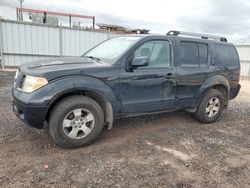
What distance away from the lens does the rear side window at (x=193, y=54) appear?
4574 mm

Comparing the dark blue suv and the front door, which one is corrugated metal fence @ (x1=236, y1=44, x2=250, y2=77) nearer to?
the dark blue suv

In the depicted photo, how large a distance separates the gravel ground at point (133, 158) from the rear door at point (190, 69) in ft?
2.25

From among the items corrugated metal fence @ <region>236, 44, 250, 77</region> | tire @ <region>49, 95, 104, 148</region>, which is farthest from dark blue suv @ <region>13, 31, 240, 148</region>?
corrugated metal fence @ <region>236, 44, 250, 77</region>

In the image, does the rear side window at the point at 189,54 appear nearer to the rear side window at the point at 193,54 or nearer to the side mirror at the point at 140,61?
the rear side window at the point at 193,54

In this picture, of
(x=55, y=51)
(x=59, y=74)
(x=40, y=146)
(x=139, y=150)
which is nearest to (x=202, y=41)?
(x=139, y=150)

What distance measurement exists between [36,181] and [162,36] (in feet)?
10.3

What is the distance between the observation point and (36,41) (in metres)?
11.8

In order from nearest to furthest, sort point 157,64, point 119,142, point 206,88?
point 119,142
point 157,64
point 206,88

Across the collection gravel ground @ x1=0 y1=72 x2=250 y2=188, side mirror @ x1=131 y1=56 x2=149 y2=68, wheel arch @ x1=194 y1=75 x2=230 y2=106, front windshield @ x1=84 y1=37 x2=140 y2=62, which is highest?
front windshield @ x1=84 y1=37 x2=140 y2=62

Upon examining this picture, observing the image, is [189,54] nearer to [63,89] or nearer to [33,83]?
[63,89]

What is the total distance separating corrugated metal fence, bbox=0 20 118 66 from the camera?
11141 mm

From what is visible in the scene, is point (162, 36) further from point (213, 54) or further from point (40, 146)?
point (40, 146)

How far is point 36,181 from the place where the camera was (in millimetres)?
2793

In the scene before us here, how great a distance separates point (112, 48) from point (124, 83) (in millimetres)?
884
